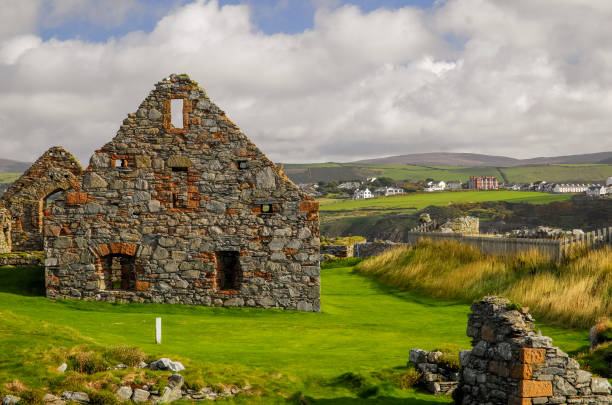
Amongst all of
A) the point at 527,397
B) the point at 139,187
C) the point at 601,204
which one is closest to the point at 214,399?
the point at 527,397

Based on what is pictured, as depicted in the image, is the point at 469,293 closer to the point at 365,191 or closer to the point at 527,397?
the point at 527,397

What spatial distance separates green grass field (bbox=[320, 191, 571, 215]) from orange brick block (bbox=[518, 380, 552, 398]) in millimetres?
86174

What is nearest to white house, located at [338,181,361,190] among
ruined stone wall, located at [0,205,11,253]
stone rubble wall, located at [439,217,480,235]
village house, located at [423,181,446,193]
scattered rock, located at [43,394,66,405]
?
village house, located at [423,181,446,193]

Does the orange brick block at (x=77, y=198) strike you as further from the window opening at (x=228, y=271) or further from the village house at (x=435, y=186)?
the village house at (x=435, y=186)

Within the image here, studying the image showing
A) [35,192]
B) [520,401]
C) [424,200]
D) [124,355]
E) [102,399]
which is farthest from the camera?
[424,200]

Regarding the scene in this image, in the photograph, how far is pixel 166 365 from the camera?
1162cm

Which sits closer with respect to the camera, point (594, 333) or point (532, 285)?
point (594, 333)

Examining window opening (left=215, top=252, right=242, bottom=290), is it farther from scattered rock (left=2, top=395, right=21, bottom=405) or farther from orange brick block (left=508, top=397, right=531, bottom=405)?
orange brick block (left=508, top=397, right=531, bottom=405)

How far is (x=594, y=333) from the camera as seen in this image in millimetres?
14672

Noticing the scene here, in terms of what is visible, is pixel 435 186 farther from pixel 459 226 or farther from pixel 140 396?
pixel 140 396

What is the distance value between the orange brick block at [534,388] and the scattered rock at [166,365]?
5.54 meters

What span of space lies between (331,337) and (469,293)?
24.2 feet

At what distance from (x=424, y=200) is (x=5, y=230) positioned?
8877 cm

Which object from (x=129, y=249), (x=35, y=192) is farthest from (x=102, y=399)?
(x=35, y=192)
